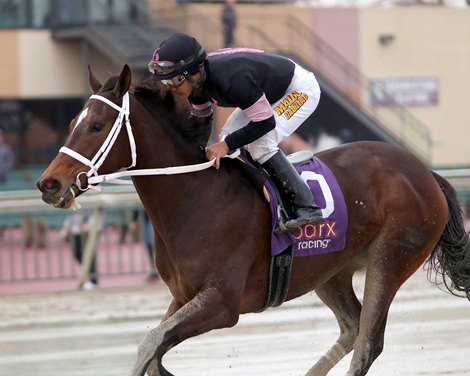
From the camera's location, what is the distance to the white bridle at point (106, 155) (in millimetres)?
6914

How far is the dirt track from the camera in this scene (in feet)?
29.5

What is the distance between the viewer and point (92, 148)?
696cm

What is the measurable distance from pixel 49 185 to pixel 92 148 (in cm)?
37

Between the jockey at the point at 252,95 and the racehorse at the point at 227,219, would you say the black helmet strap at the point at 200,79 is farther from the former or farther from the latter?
the racehorse at the point at 227,219

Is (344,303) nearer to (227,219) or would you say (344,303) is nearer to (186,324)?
(227,219)

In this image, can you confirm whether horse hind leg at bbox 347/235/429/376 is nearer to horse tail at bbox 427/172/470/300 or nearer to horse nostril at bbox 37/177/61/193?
horse tail at bbox 427/172/470/300

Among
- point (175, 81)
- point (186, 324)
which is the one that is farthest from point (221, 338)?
point (175, 81)

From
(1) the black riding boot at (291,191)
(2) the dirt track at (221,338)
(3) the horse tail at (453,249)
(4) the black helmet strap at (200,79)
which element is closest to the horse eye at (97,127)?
(4) the black helmet strap at (200,79)

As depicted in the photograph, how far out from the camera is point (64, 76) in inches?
964

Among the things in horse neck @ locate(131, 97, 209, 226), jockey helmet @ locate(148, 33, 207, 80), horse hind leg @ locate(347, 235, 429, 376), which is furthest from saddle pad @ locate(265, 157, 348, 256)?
jockey helmet @ locate(148, 33, 207, 80)

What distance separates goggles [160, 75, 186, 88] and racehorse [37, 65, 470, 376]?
0.09 m

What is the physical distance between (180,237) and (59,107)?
59.8ft

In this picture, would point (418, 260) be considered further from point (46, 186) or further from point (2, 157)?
point (2, 157)

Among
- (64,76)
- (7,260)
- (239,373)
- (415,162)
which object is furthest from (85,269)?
(64,76)
